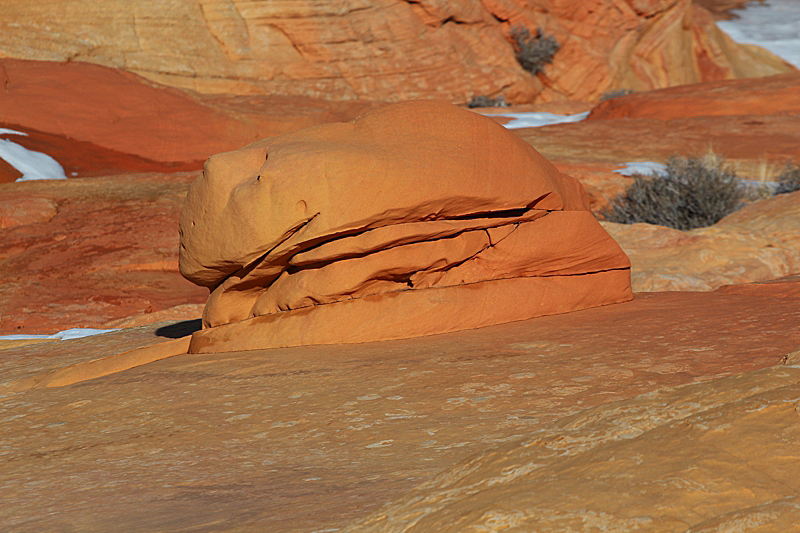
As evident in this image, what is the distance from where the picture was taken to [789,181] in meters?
11.3

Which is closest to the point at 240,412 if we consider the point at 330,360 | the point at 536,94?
the point at 330,360

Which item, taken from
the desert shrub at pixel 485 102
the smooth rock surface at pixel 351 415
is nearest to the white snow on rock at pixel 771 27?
the desert shrub at pixel 485 102

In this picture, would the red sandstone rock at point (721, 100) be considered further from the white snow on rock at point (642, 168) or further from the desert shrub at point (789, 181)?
the desert shrub at point (789, 181)

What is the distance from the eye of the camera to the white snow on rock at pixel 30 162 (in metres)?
12.7

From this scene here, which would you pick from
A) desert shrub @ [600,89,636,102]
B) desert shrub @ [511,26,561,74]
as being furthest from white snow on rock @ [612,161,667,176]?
desert shrub @ [511,26,561,74]

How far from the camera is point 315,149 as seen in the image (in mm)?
4648

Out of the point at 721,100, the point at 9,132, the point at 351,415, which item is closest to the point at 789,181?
the point at 721,100

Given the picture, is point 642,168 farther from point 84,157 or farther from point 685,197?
point 84,157

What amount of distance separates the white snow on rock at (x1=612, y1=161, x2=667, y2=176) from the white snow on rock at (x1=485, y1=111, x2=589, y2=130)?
481 centimetres

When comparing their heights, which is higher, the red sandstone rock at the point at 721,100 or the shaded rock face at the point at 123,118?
the shaded rock face at the point at 123,118

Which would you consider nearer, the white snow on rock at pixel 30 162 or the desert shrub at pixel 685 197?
the desert shrub at pixel 685 197

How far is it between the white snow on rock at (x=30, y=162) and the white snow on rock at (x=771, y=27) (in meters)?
43.5

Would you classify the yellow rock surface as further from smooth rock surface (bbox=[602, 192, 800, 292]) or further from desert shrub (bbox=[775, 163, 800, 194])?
desert shrub (bbox=[775, 163, 800, 194])

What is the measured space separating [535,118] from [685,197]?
867 centimetres
